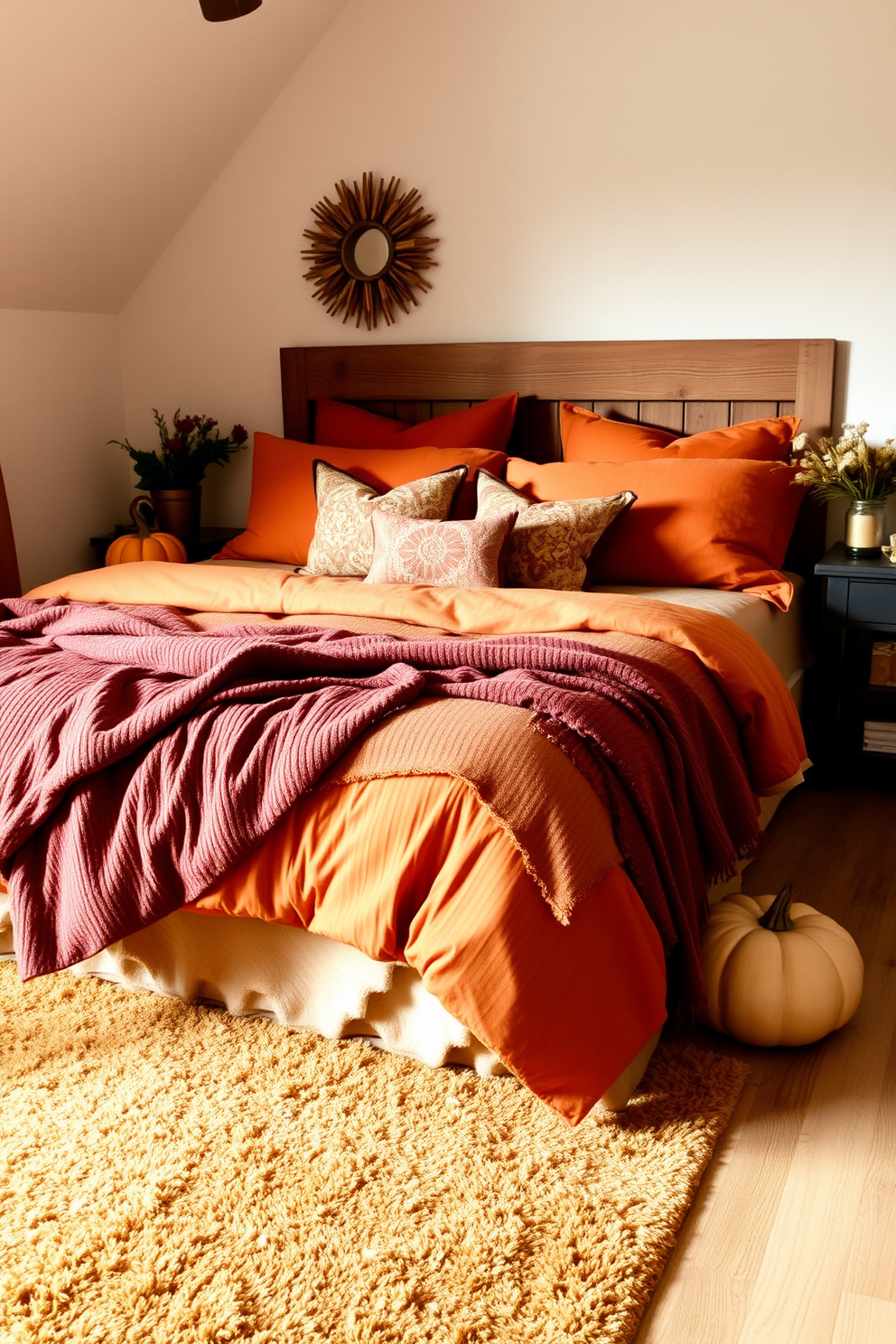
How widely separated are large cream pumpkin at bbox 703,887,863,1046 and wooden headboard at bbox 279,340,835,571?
68.5 inches

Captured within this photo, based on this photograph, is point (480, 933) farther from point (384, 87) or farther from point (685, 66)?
point (384, 87)

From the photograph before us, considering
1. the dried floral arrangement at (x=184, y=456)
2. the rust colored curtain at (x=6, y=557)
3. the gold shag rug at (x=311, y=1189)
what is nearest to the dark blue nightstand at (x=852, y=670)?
the gold shag rug at (x=311, y=1189)

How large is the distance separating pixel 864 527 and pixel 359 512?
1.44 meters

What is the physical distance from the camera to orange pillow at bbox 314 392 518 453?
3701 millimetres

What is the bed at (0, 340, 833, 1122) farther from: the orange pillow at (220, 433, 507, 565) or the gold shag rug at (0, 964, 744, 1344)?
the orange pillow at (220, 433, 507, 565)

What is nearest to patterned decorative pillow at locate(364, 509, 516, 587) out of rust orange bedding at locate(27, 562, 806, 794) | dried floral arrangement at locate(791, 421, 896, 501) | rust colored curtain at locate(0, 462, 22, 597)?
rust orange bedding at locate(27, 562, 806, 794)

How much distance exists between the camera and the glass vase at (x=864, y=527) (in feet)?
10.4

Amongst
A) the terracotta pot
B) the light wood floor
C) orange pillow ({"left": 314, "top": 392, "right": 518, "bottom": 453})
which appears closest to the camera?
the light wood floor

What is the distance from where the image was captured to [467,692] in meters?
2.04

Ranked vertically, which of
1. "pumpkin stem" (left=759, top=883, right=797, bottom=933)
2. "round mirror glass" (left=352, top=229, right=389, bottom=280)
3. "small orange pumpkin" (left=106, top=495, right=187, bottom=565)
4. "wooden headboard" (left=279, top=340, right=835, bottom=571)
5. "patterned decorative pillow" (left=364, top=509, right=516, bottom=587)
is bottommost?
"pumpkin stem" (left=759, top=883, right=797, bottom=933)

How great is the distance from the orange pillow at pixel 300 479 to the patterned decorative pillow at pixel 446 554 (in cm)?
43

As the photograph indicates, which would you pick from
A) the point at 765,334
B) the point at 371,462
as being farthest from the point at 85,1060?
the point at 765,334

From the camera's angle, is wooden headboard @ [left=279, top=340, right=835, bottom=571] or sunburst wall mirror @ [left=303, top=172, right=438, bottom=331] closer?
wooden headboard @ [left=279, top=340, right=835, bottom=571]

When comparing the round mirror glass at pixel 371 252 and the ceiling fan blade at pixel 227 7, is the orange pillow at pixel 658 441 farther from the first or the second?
the ceiling fan blade at pixel 227 7
